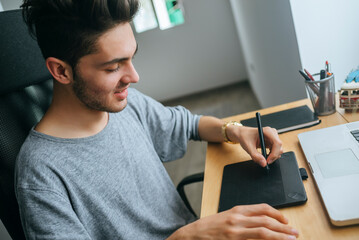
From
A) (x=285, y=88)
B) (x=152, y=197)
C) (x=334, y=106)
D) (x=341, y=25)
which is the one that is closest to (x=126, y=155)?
(x=152, y=197)

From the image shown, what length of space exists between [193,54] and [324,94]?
3.57 meters

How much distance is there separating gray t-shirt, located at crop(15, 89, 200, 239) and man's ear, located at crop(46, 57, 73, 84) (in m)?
0.15

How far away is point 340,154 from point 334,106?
29cm

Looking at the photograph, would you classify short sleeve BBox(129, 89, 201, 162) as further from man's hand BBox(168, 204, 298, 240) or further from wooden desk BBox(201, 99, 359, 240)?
man's hand BBox(168, 204, 298, 240)

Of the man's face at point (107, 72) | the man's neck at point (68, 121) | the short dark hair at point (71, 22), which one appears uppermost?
the short dark hair at point (71, 22)

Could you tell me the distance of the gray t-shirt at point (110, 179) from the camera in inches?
26.1

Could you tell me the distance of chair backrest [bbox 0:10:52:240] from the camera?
0.73 metres

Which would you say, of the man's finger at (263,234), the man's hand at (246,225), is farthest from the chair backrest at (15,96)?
the man's finger at (263,234)

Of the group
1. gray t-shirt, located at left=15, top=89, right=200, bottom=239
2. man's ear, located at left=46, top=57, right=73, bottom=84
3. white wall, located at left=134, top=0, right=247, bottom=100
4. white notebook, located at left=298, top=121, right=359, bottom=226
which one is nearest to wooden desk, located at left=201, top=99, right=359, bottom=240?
white notebook, located at left=298, top=121, right=359, bottom=226

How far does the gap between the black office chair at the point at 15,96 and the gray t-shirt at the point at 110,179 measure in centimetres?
6

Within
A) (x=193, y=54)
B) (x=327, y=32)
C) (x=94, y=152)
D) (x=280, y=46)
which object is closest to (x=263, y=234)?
(x=94, y=152)

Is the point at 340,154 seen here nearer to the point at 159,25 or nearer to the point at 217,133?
the point at 217,133

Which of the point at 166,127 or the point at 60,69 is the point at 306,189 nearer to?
the point at 166,127

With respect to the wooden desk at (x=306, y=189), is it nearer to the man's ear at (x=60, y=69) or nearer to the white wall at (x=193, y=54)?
the man's ear at (x=60, y=69)
